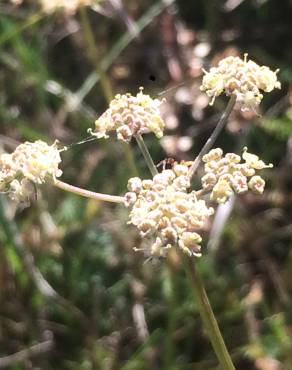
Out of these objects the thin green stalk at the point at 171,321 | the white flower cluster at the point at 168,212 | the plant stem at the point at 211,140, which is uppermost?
the thin green stalk at the point at 171,321

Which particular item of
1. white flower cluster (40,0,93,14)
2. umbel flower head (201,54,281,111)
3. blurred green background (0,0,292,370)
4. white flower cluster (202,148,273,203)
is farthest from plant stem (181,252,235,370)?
white flower cluster (40,0,93,14)

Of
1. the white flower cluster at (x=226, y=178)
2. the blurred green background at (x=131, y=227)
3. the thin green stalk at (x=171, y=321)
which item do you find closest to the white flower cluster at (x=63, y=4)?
the blurred green background at (x=131, y=227)

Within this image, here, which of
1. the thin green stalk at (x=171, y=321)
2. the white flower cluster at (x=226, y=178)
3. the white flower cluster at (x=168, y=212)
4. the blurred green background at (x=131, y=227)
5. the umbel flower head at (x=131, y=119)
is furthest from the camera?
the blurred green background at (x=131, y=227)

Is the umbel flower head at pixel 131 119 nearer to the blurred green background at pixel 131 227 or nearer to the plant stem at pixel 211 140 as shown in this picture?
the plant stem at pixel 211 140

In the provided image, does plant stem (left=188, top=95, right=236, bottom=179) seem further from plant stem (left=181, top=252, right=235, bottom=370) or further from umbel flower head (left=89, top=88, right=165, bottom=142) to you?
plant stem (left=181, top=252, right=235, bottom=370)

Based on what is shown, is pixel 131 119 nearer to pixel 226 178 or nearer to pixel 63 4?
pixel 226 178

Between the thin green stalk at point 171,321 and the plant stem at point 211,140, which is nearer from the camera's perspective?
the plant stem at point 211,140
